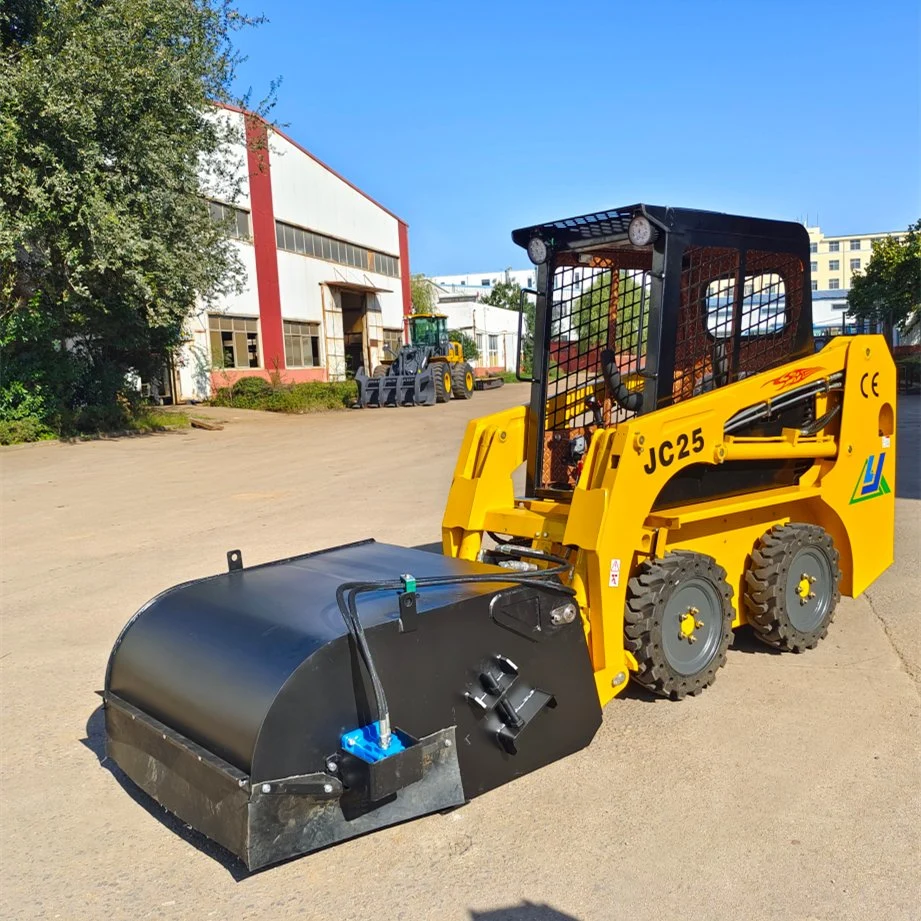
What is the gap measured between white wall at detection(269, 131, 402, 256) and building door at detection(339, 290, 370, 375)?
2.65 meters

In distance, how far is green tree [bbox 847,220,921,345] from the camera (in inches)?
1113

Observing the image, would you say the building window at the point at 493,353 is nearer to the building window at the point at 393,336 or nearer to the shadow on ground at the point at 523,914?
the building window at the point at 393,336

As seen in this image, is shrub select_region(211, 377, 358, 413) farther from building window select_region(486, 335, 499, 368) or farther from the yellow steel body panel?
building window select_region(486, 335, 499, 368)

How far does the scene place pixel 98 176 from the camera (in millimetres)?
16125

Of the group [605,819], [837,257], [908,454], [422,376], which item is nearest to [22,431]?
[422,376]

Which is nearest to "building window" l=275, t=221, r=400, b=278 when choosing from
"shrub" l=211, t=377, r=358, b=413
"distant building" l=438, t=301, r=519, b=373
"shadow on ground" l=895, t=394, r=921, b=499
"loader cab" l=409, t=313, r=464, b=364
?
"loader cab" l=409, t=313, r=464, b=364

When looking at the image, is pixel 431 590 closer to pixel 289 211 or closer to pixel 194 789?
pixel 194 789

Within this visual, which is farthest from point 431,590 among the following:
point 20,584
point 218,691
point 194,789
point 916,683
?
point 20,584

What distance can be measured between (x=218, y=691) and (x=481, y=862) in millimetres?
1111

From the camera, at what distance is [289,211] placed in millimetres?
32156

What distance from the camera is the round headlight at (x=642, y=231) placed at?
4027 millimetres

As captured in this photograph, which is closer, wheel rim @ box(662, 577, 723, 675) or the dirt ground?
the dirt ground

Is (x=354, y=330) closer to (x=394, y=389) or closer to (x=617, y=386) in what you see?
(x=394, y=389)

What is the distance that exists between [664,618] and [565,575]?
0.55 m
